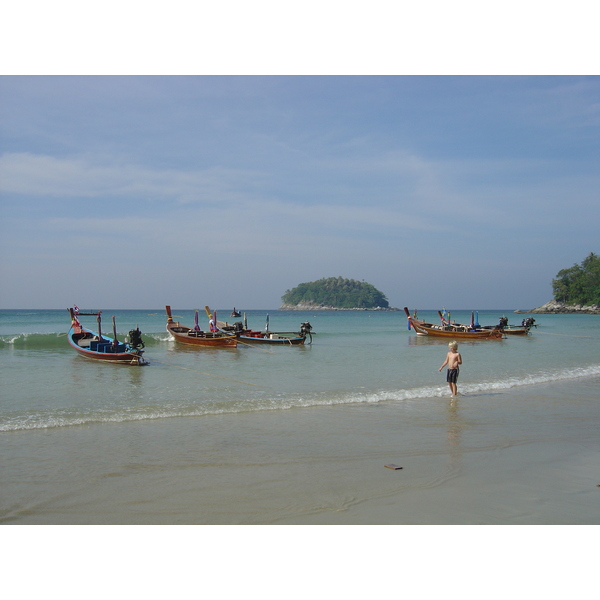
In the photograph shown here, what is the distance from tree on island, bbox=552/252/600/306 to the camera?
133 meters

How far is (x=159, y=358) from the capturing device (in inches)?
1000

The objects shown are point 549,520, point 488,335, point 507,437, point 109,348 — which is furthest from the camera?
point 488,335

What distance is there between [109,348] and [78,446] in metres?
15.2

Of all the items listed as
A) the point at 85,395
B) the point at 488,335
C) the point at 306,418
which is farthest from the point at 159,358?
the point at 488,335

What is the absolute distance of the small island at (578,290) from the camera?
13250cm

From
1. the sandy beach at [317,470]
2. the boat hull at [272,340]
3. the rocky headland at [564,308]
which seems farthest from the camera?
the rocky headland at [564,308]

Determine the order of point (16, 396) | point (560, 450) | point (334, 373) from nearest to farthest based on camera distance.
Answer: point (560, 450)
point (16, 396)
point (334, 373)

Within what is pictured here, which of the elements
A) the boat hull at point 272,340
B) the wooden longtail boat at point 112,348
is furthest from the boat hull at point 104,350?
the boat hull at point 272,340

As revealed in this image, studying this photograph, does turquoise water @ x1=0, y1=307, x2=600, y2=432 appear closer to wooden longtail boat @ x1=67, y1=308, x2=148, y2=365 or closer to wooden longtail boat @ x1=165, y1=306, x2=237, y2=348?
wooden longtail boat @ x1=67, y1=308, x2=148, y2=365

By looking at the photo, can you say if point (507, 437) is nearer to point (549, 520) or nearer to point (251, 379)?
point (549, 520)

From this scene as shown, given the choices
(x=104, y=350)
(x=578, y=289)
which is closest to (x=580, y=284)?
A: (x=578, y=289)

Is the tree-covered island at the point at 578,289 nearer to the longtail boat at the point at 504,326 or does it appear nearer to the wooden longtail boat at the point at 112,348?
the longtail boat at the point at 504,326

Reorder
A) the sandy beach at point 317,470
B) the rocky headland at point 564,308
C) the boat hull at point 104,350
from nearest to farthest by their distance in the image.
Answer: the sandy beach at point 317,470, the boat hull at point 104,350, the rocky headland at point 564,308

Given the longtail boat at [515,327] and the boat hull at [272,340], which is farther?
the longtail boat at [515,327]
